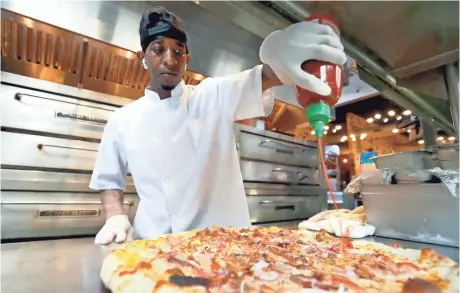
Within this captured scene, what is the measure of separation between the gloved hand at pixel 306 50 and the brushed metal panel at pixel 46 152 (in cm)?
117

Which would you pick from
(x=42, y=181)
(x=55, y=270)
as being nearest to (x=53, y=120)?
(x=42, y=181)

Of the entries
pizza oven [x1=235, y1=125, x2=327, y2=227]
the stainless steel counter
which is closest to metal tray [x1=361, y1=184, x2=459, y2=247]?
the stainless steel counter

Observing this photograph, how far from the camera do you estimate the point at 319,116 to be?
0.63 metres

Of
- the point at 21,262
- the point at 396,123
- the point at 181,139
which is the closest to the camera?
the point at 21,262

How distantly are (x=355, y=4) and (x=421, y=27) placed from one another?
275 millimetres

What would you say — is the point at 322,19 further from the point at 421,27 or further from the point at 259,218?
the point at 259,218

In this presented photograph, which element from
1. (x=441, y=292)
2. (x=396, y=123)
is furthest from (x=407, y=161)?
(x=396, y=123)

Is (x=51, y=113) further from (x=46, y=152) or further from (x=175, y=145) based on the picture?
(x=175, y=145)

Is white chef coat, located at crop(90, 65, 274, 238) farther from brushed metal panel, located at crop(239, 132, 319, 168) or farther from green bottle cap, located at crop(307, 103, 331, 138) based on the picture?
brushed metal panel, located at crop(239, 132, 319, 168)

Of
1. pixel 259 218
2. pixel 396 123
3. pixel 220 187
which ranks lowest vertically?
pixel 259 218

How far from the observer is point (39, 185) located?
1296 mm

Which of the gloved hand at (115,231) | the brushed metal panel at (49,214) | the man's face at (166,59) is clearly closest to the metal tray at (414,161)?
the man's face at (166,59)

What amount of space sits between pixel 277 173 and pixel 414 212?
1393 millimetres

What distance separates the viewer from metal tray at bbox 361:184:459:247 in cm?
70
